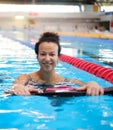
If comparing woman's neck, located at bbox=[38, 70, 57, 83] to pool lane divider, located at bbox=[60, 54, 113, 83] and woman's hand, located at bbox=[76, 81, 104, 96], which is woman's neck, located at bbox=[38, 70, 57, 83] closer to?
woman's hand, located at bbox=[76, 81, 104, 96]

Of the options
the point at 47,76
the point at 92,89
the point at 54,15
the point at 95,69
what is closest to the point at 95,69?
the point at 95,69

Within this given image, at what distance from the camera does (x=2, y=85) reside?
13.8 ft

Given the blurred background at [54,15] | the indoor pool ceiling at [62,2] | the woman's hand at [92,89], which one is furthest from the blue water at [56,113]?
the indoor pool ceiling at [62,2]

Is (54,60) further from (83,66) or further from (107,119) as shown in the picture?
(83,66)

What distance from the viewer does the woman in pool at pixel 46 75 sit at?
3321 mm

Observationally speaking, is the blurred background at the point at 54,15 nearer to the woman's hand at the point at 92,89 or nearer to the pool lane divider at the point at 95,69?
the pool lane divider at the point at 95,69

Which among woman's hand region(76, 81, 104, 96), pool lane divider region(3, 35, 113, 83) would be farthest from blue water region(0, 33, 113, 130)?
pool lane divider region(3, 35, 113, 83)

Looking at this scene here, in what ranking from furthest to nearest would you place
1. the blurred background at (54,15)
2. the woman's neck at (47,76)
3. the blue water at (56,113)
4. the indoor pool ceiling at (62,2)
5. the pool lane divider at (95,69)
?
the indoor pool ceiling at (62,2), the blurred background at (54,15), the pool lane divider at (95,69), the woman's neck at (47,76), the blue water at (56,113)

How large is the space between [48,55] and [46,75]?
38 cm

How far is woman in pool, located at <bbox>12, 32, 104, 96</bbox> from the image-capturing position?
3.32m

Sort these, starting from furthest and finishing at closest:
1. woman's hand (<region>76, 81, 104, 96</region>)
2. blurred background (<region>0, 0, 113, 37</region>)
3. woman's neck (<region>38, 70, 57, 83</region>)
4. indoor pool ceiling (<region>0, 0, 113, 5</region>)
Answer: indoor pool ceiling (<region>0, 0, 113, 5</region>) → blurred background (<region>0, 0, 113, 37</region>) → woman's neck (<region>38, 70, 57, 83</region>) → woman's hand (<region>76, 81, 104, 96</region>)

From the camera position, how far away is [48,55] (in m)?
3.39

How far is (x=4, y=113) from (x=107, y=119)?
0.89 m

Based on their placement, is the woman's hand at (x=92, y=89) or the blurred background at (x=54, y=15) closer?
the woman's hand at (x=92, y=89)
